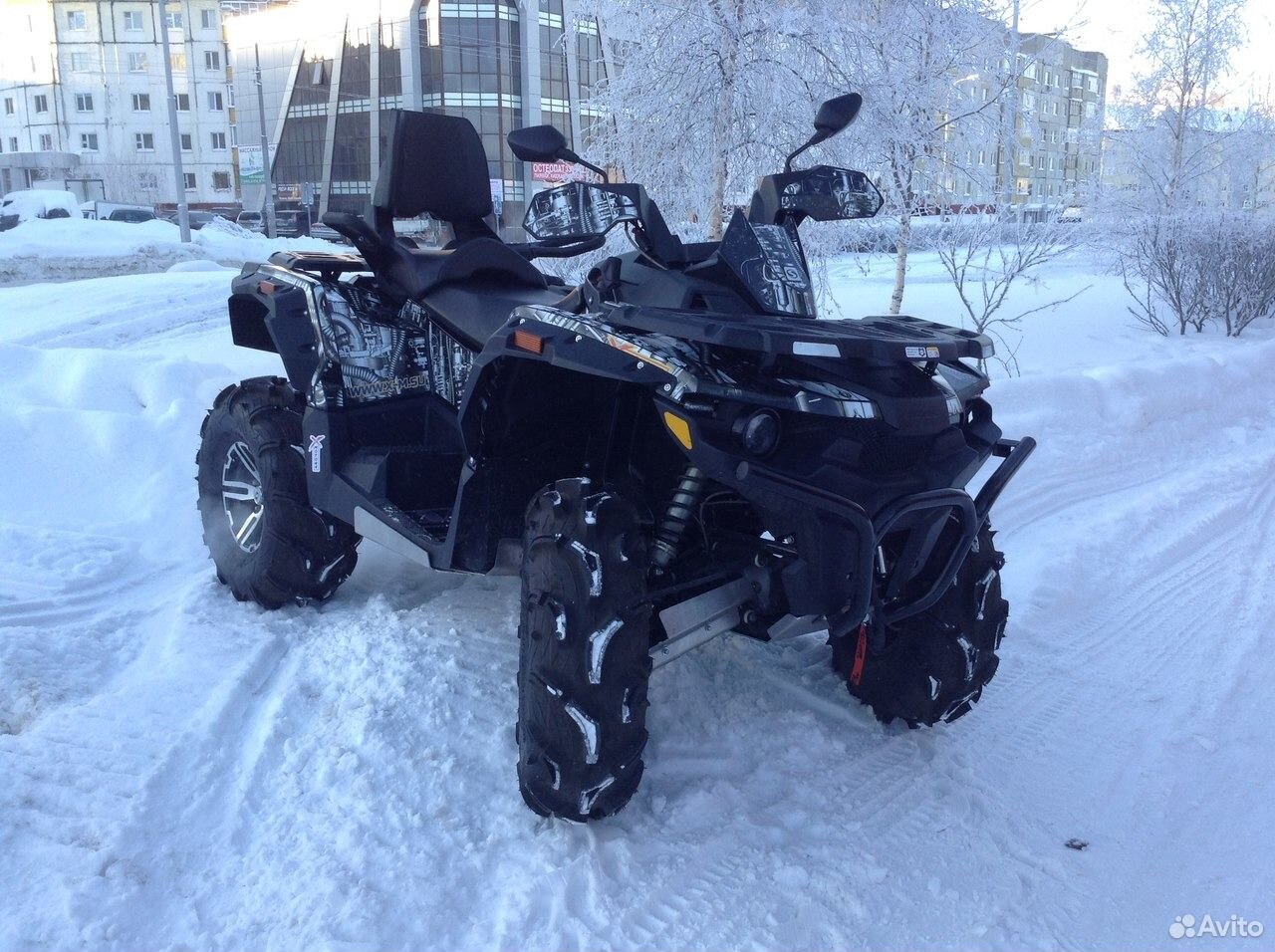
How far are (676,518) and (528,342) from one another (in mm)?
640

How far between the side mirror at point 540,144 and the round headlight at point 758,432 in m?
0.99

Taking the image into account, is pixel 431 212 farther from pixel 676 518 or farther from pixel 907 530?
pixel 907 530

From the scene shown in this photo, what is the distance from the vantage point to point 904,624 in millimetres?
3258

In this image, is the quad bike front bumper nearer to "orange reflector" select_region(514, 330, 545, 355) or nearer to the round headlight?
the round headlight

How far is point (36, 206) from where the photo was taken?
116 ft

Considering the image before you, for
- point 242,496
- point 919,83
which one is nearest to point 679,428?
point 242,496

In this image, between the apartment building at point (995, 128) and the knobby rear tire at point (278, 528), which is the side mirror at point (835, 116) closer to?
the knobby rear tire at point (278, 528)

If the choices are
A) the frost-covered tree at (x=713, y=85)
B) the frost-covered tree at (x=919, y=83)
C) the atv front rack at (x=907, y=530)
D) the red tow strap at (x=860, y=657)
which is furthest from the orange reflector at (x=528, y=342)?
the frost-covered tree at (x=919, y=83)

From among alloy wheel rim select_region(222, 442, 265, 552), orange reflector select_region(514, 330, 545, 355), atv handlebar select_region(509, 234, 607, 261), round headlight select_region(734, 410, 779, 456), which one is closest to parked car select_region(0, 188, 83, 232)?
alloy wheel rim select_region(222, 442, 265, 552)

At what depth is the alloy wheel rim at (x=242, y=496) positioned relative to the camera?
13.8ft

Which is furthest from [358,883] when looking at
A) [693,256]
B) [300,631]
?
[693,256]

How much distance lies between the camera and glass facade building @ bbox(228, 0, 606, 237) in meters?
11.1

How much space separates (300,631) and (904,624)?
2183 millimetres

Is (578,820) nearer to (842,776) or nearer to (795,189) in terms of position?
(842,776)
